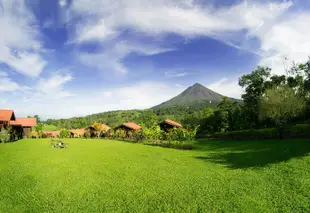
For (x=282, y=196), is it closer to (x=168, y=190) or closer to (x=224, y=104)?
(x=168, y=190)

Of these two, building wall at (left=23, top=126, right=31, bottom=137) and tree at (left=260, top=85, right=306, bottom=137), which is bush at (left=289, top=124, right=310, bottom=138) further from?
building wall at (left=23, top=126, right=31, bottom=137)

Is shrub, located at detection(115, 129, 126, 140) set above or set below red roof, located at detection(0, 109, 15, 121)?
below

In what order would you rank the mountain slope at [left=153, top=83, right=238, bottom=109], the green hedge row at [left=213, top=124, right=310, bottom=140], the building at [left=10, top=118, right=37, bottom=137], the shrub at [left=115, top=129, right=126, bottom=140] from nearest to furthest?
1. the green hedge row at [left=213, top=124, right=310, bottom=140]
2. the shrub at [left=115, top=129, right=126, bottom=140]
3. the building at [left=10, top=118, right=37, bottom=137]
4. the mountain slope at [left=153, top=83, right=238, bottom=109]

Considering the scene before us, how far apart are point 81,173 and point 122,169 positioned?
2284 millimetres

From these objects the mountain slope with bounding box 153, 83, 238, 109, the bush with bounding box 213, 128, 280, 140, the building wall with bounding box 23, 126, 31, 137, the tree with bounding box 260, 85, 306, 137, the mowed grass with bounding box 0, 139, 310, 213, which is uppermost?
the mountain slope with bounding box 153, 83, 238, 109

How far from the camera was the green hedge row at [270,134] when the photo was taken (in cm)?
1866

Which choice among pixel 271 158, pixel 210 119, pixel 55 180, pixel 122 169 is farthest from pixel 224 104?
pixel 55 180

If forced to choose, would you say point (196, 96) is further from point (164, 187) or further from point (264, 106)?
point (164, 187)

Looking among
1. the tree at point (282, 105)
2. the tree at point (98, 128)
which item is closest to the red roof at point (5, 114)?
the tree at point (98, 128)

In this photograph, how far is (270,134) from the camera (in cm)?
2222

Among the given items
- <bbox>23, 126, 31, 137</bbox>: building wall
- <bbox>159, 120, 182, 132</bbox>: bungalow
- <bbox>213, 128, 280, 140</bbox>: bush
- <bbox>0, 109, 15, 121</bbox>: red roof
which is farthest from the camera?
<bbox>23, 126, 31, 137</bbox>: building wall

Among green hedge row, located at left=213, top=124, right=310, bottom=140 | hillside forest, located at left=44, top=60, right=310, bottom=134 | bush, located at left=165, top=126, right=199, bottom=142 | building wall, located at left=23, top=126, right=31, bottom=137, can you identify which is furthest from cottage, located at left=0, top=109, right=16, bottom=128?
green hedge row, located at left=213, top=124, right=310, bottom=140

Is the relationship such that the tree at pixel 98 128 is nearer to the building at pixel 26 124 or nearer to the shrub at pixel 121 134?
the shrub at pixel 121 134

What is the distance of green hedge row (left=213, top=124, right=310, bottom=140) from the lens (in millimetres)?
18656
